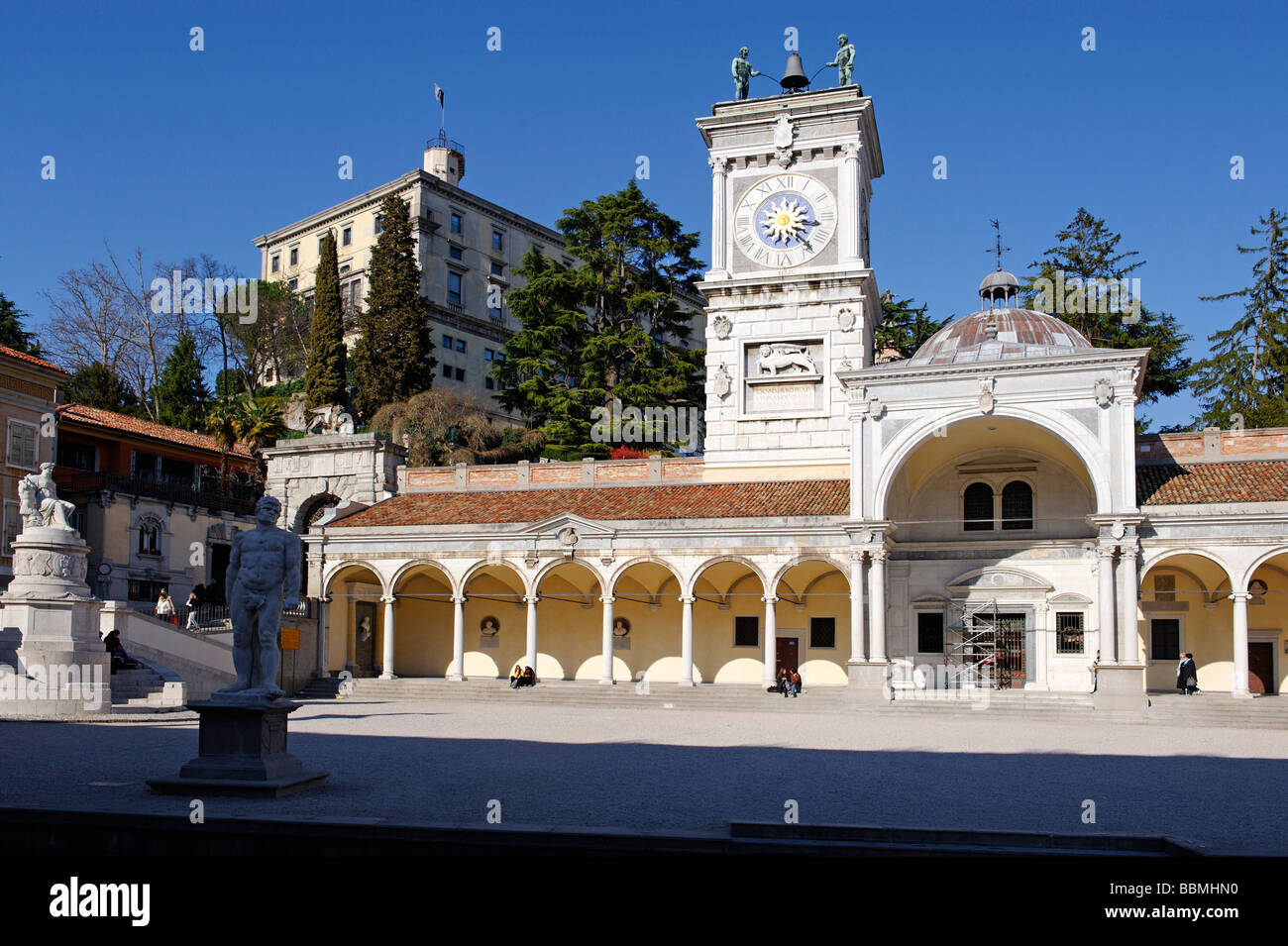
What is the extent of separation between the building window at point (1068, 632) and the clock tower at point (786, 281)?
7733 mm

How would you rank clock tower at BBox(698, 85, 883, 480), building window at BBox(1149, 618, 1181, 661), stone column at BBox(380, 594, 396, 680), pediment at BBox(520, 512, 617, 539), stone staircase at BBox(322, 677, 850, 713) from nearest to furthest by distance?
stone staircase at BBox(322, 677, 850, 713)
building window at BBox(1149, 618, 1181, 661)
pediment at BBox(520, 512, 617, 539)
stone column at BBox(380, 594, 396, 680)
clock tower at BBox(698, 85, 883, 480)

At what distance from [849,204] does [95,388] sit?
3656cm

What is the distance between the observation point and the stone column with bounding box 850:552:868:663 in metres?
30.4

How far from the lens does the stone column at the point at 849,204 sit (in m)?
36.7

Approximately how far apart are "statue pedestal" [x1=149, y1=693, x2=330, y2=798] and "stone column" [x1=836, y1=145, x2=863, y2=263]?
2846cm

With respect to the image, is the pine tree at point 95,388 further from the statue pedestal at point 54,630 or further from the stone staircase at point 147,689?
the statue pedestal at point 54,630

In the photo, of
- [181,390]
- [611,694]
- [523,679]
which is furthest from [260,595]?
[181,390]

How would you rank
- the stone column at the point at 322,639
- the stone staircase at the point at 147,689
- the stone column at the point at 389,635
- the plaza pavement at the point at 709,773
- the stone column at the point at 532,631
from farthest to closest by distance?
1. the stone column at the point at 322,639
2. the stone column at the point at 389,635
3. the stone column at the point at 532,631
4. the stone staircase at the point at 147,689
5. the plaza pavement at the point at 709,773

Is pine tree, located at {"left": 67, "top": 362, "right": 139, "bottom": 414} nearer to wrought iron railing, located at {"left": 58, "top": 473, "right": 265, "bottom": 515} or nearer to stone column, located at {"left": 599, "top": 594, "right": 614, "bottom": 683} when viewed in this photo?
wrought iron railing, located at {"left": 58, "top": 473, "right": 265, "bottom": 515}

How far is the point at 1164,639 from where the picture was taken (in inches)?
1276

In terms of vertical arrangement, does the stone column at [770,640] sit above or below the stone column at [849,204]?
below

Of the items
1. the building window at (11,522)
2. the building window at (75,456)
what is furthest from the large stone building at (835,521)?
the building window at (75,456)

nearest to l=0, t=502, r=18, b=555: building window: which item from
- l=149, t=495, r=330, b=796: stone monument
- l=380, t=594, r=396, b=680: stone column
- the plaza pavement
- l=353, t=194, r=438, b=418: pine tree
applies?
l=380, t=594, r=396, b=680: stone column
